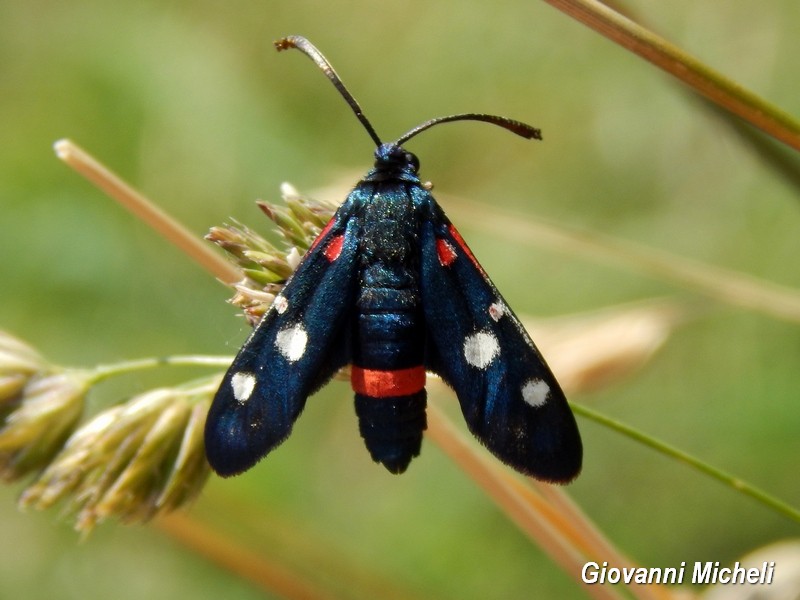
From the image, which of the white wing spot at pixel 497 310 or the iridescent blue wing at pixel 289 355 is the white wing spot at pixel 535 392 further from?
the iridescent blue wing at pixel 289 355

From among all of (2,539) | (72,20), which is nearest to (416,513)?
(2,539)

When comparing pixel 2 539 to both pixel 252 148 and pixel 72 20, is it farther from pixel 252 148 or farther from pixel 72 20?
pixel 72 20

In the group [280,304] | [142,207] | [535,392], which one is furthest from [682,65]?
[142,207]

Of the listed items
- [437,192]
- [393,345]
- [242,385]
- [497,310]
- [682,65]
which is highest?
[437,192]

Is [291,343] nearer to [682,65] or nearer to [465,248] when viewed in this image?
[465,248]

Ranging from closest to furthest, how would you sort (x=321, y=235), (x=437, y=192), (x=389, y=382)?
(x=389, y=382) < (x=321, y=235) < (x=437, y=192)
